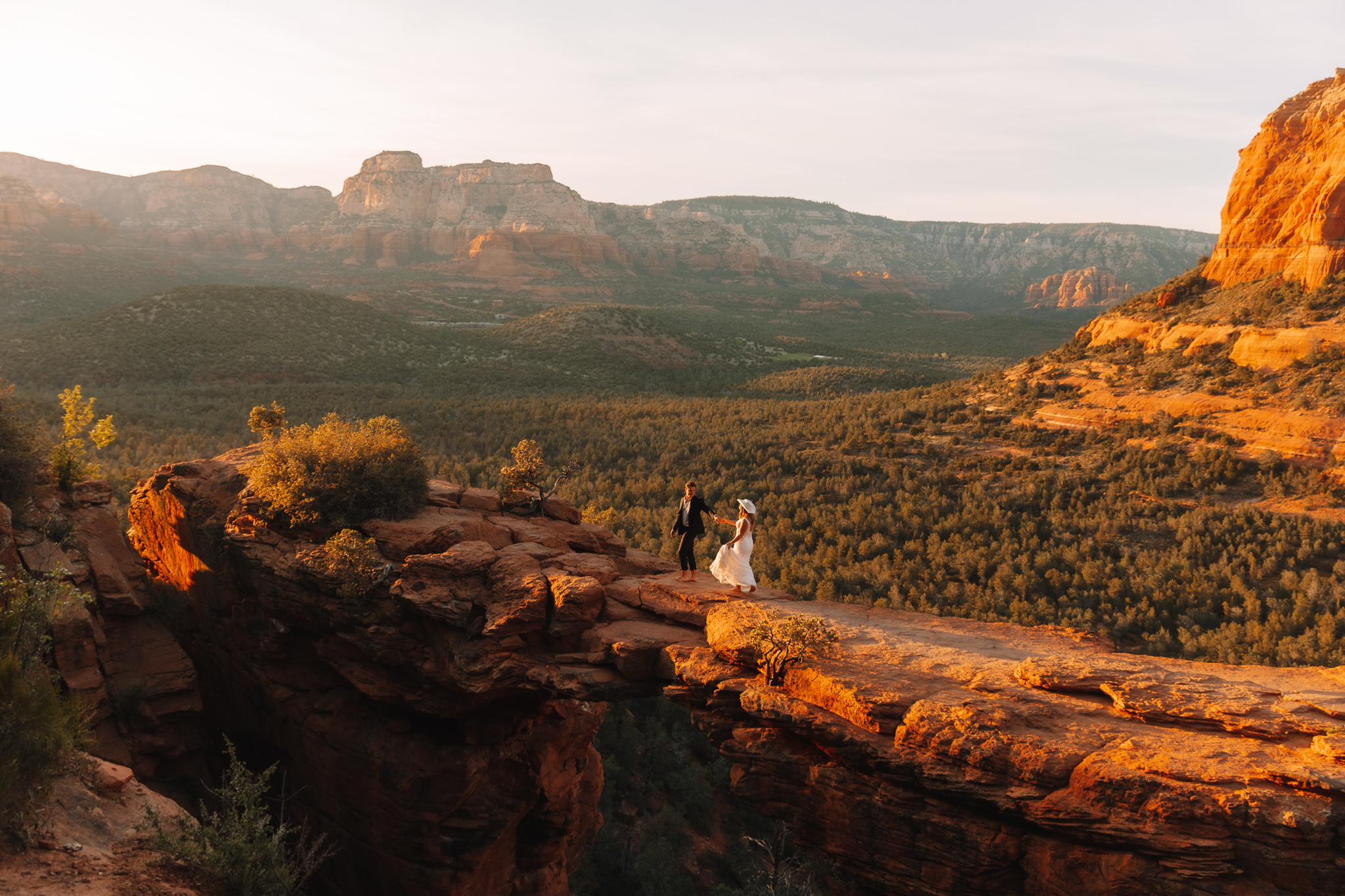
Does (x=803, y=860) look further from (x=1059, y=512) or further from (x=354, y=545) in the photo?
(x=1059, y=512)

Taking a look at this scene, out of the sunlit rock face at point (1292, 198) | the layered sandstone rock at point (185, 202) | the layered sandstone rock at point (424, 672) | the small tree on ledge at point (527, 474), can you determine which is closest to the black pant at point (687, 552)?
the layered sandstone rock at point (424, 672)

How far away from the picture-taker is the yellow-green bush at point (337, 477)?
36.2ft

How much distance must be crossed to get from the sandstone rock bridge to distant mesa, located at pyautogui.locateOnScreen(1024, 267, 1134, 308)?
17052 centimetres

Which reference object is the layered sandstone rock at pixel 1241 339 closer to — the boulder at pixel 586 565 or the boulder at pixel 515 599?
the boulder at pixel 586 565

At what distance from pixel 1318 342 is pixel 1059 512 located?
13.6 meters

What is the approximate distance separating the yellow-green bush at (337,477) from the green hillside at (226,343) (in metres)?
41.6

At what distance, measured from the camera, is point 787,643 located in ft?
25.3

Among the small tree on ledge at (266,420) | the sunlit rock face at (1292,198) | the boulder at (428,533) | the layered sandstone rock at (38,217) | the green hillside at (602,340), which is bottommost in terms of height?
the boulder at (428,533)

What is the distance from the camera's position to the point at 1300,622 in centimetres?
1564

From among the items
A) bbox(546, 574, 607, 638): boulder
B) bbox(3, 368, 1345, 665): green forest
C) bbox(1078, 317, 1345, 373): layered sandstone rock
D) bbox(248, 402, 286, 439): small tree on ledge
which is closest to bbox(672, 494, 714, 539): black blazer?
bbox(546, 574, 607, 638): boulder

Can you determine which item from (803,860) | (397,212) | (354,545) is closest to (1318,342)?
(803,860)

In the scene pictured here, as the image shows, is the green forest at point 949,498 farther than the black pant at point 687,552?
Yes

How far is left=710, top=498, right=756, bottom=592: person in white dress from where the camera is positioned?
9.91 meters

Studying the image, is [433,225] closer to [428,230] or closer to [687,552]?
[428,230]
